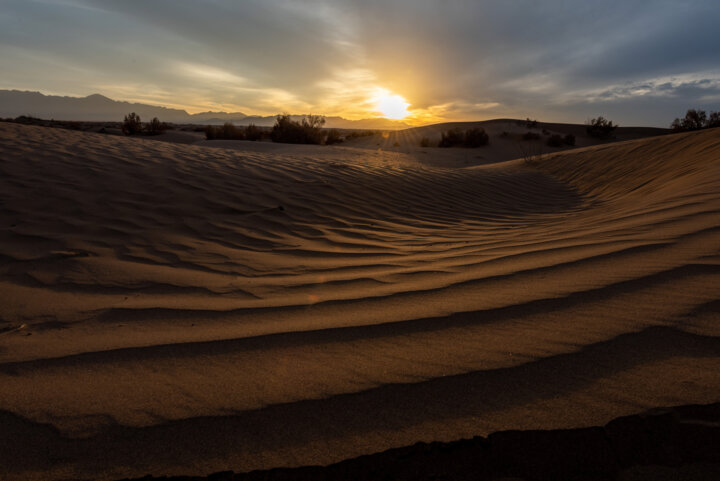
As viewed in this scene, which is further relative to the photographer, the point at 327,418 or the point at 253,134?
the point at 253,134

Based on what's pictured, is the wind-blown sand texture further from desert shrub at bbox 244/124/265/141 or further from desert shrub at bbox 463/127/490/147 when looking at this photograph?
desert shrub at bbox 463/127/490/147

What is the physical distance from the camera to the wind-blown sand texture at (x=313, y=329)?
40.2 inches

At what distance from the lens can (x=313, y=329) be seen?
5.12 ft

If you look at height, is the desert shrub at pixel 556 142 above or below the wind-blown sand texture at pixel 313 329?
above

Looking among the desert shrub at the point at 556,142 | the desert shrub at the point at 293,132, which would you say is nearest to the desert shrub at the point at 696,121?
the desert shrub at the point at 556,142

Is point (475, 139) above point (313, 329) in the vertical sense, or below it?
above

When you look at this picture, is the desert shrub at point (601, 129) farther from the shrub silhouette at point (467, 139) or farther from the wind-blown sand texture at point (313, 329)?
the wind-blown sand texture at point (313, 329)

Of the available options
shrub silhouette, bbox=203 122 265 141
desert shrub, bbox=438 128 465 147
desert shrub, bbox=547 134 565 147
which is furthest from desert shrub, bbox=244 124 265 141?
desert shrub, bbox=547 134 565 147

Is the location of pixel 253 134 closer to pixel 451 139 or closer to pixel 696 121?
pixel 451 139

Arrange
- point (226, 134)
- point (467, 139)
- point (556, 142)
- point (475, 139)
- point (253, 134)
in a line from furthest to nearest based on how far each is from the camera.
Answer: point (467, 139), point (475, 139), point (556, 142), point (253, 134), point (226, 134)

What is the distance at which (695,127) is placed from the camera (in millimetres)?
16125

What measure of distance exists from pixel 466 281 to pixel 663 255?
106 centimetres

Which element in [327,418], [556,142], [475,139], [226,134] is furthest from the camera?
[475,139]

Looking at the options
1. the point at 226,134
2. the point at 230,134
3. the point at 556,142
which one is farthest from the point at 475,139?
the point at 226,134
